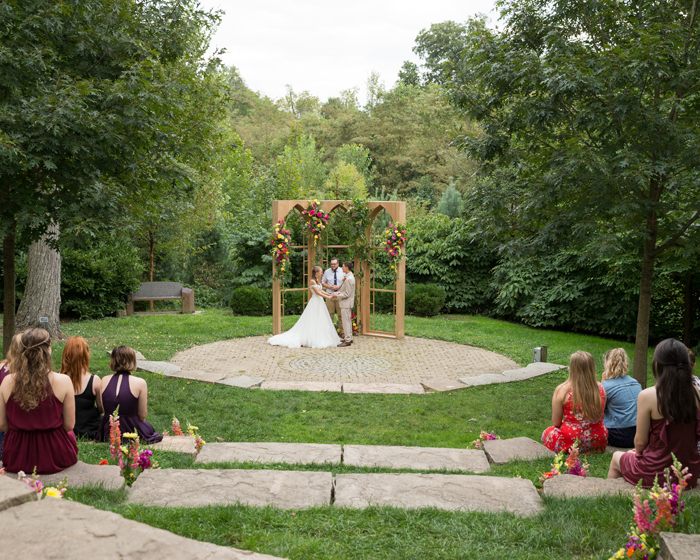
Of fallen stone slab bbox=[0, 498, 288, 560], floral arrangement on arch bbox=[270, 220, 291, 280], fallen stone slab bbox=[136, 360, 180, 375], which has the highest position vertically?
floral arrangement on arch bbox=[270, 220, 291, 280]

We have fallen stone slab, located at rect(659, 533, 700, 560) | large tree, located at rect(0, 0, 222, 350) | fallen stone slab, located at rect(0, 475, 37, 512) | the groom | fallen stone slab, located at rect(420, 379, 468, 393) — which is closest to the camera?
fallen stone slab, located at rect(0, 475, 37, 512)

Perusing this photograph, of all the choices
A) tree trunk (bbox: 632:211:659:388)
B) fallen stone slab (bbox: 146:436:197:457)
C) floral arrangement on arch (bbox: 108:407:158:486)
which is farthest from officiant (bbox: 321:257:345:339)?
floral arrangement on arch (bbox: 108:407:158:486)

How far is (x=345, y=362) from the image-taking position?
10.2m

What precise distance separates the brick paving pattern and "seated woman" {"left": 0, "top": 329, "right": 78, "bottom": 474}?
4344 millimetres

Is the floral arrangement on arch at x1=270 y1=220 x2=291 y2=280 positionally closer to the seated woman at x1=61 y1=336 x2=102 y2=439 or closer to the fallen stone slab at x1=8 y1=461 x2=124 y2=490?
the seated woman at x1=61 y1=336 x2=102 y2=439

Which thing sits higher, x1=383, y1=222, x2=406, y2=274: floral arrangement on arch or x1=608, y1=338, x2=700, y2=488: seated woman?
x1=383, y1=222, x2=406, y2=274: floral arrangement on arch

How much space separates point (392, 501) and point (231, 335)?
9.00 metres

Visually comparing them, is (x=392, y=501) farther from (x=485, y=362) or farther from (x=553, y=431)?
(x=485, y=362)

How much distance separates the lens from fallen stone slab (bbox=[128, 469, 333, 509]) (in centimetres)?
354

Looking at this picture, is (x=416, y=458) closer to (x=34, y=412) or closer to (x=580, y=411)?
(x=580, y=411)

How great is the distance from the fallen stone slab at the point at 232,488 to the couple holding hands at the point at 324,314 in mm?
7498

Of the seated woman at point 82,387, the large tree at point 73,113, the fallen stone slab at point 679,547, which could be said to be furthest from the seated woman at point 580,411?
the large tree at point 73,113

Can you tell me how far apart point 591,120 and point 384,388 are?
14.8 ft

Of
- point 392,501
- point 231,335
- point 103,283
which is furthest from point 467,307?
point 392,501
